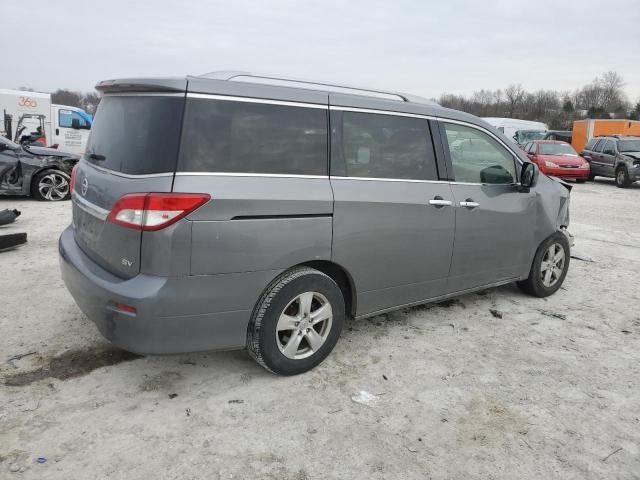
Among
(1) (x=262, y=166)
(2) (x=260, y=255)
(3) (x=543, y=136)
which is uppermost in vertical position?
(3) (x=543, y=136)

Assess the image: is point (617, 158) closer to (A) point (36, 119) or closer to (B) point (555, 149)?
(B) point (555, 149)

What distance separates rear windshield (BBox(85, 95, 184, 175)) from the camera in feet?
9.25

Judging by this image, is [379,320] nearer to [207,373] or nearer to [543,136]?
[207,373]

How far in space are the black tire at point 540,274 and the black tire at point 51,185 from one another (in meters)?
8.97

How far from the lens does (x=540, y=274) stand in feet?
16.7

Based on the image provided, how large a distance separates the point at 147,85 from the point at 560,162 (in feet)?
60.0

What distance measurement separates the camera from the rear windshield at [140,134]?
9.25 ft

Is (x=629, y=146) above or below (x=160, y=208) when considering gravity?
above

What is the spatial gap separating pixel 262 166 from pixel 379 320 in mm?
2007

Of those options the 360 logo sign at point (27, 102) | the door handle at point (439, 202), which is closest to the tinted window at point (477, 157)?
the door handle at point (439, 202)

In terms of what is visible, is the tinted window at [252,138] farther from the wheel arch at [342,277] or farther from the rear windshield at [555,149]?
the rear windshield at [555,149]

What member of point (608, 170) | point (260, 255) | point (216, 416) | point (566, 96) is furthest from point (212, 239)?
point (566, 96)

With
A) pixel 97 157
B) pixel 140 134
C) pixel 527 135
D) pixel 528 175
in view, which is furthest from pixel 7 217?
pixel 527 135

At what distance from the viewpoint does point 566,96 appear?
82125 millimetres
